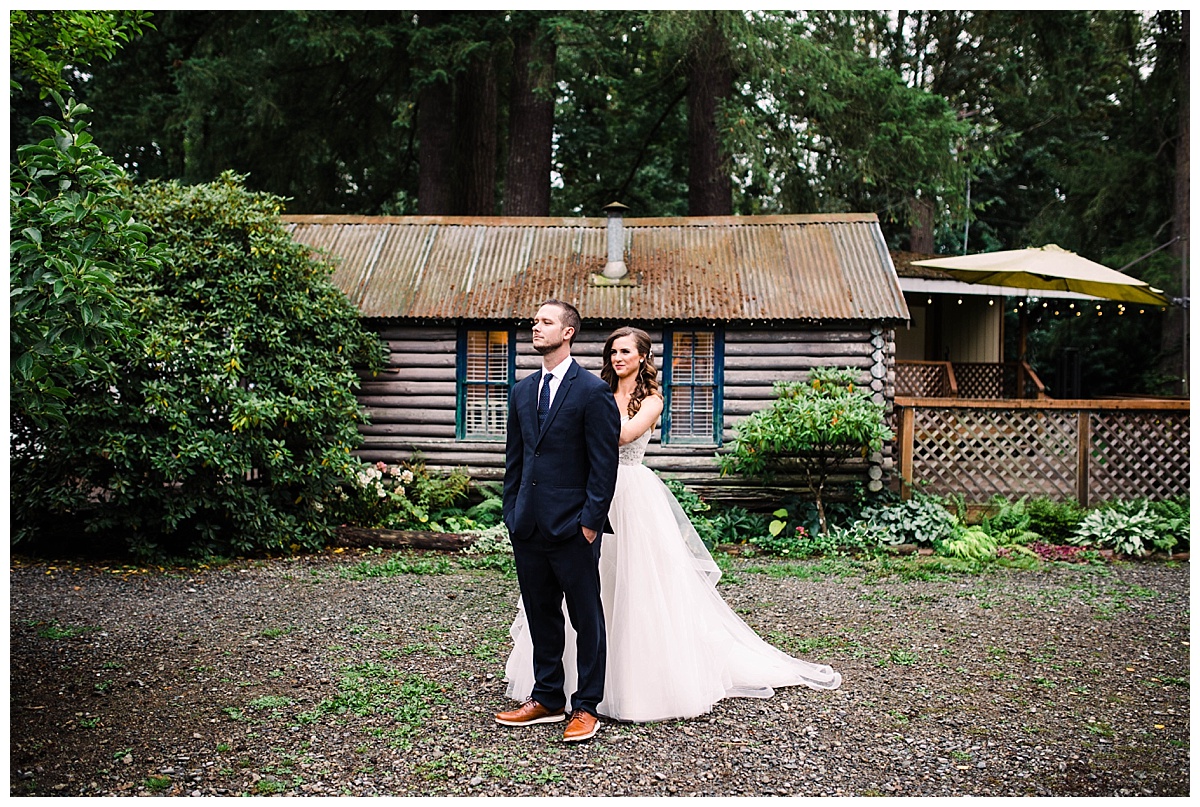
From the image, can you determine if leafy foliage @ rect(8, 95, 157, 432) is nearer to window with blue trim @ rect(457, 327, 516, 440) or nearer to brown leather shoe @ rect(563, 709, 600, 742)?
brown leather shoe @ rect(563, 709, 600, 742)

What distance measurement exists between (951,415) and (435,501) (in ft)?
19.4

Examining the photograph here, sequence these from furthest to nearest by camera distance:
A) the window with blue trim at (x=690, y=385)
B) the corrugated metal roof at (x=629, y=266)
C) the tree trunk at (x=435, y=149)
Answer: the tree trunk at (x=435, y=149)
the window with blue trim at (x=690, y=385)
the corrugated metal roof at (x=629, y=266)

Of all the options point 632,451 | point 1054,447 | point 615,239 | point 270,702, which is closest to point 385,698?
point 270,702

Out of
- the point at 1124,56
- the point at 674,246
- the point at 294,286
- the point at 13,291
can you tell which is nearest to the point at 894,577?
the point at 674,246

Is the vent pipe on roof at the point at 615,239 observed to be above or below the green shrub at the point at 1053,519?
above

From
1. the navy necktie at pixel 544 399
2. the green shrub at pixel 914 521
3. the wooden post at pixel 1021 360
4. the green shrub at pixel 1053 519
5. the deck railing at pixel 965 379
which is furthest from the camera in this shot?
the wooden post at pixel 1021 360

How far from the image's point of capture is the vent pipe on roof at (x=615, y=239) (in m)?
11.8

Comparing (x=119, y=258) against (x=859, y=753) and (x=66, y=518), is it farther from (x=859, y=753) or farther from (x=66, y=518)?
(x=859, y=753)

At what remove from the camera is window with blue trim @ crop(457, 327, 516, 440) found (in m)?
11.5

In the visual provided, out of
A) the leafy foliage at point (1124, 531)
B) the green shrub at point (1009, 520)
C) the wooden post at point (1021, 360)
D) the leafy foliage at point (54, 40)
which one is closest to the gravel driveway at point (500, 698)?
the leafy foliage at point (1124, 531)

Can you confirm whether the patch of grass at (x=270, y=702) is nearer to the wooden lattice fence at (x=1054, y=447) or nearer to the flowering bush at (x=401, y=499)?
the flowering bush at (x=401, y=499)

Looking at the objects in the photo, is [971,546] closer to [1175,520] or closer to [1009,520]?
[1009,520]

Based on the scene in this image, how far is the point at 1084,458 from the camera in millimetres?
10789

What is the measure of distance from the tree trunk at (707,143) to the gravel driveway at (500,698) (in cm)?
1018
